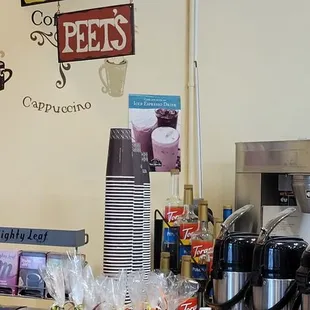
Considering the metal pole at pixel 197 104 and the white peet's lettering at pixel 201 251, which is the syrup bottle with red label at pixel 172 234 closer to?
the white peet's lettering at pixel 201 251

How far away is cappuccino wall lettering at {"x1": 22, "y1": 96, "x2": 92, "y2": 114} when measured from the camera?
2.08 meters

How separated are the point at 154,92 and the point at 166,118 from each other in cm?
11

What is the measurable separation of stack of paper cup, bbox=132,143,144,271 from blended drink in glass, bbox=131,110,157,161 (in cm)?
51

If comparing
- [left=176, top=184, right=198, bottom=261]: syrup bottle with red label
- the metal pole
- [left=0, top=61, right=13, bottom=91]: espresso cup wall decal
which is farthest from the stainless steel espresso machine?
[left=0, top=61, right=13, bottom=91]: espresso cup wall decal

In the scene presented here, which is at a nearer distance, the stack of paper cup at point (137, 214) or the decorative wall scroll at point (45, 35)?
the stack of paper cup at point (137, 214)

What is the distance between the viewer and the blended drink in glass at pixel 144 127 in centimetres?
206

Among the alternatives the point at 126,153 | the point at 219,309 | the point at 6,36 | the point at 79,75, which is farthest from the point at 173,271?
the point at 6,36

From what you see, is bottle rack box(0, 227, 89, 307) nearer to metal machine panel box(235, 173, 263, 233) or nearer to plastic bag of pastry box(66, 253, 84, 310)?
plastic bag of pastry box(66, 253, 84, 310)

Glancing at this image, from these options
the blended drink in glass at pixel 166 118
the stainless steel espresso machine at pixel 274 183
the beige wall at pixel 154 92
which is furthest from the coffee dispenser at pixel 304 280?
the blended drink in glass at pixel 166 118

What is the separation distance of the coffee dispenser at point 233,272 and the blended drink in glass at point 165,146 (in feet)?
2.46

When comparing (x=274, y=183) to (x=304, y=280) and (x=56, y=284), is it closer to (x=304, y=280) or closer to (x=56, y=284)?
(x=304, y=280)

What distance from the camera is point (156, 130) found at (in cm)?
207

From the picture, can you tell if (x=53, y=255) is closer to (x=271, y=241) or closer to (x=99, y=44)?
(x=271, y=241)

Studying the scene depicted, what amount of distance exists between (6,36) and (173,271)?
1.08 metres
